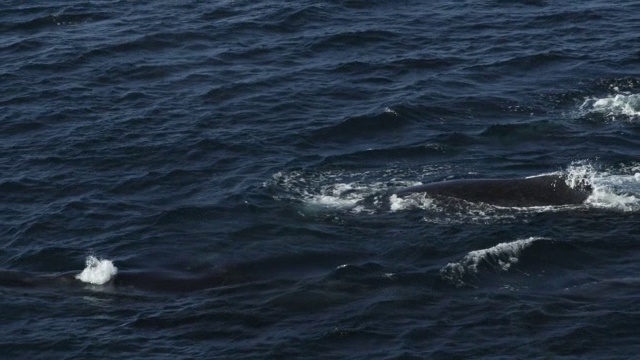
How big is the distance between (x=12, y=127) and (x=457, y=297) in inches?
1027

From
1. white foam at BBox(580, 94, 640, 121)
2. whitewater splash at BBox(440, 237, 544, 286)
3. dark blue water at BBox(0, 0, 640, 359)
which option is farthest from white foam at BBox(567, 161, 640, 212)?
white foam at BBox(580, 94, 640, 121)

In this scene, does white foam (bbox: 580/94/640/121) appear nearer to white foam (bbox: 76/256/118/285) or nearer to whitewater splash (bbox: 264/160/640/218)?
whitewater splash (bbox: 264/160/640/218)

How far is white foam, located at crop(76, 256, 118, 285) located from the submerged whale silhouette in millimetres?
11276

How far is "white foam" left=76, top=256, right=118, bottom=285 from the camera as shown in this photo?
4022 cm

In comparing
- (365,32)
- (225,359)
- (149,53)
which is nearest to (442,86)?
(365,32)

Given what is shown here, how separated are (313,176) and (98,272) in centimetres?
1100

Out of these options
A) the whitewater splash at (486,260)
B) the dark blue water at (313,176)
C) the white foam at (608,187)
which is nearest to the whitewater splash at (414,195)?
the white foam at (608,187)

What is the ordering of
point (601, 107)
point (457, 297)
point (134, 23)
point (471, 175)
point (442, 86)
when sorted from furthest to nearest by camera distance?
point (134, 23)
point (442, 86)
point (601, 107)
point (471, 175)
point (457, 297)

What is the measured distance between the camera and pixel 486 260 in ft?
129

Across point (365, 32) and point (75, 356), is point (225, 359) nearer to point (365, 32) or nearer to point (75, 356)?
point (75, 356)

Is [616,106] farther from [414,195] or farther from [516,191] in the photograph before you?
[414,195]

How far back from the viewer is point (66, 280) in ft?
133

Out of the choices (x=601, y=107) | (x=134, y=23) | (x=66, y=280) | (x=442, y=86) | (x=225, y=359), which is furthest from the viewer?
(x=134, y=23)

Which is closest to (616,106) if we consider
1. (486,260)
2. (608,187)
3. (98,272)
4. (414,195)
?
(608,187)
